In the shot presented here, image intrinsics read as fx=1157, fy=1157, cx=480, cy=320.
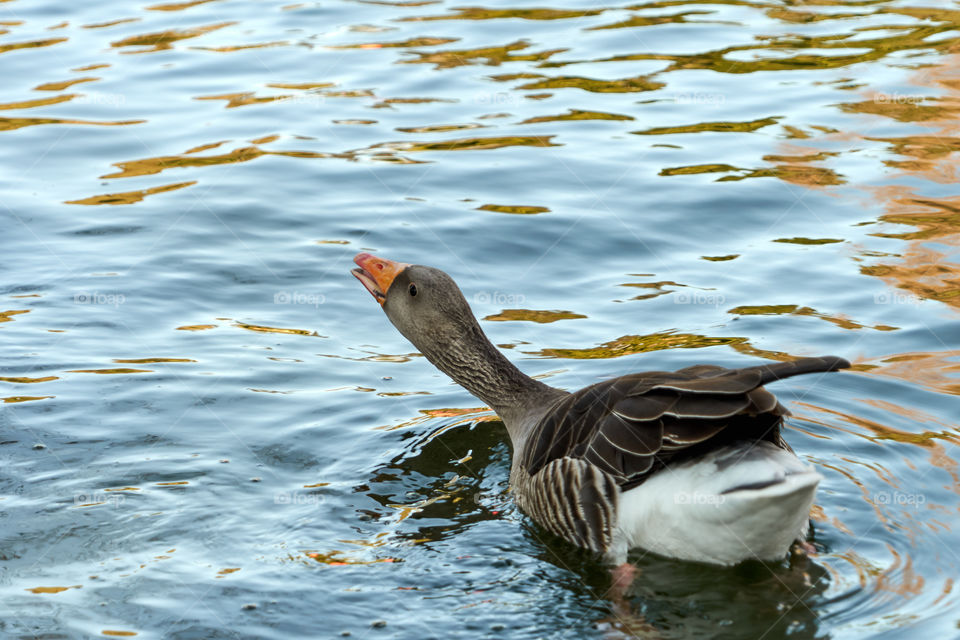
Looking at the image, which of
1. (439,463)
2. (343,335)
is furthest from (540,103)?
(439,463)

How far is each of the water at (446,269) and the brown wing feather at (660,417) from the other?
21.7 inches

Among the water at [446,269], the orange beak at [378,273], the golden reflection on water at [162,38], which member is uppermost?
the golden reflection on water at [162,38]

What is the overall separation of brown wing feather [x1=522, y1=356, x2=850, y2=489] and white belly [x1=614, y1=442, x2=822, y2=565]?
11cm

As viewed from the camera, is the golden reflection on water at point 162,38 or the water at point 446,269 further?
the golden reflection on water at point 162,38

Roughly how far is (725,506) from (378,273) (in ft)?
9.82

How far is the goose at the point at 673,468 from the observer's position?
17.8 ft

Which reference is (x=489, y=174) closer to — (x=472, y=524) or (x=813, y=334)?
(x=813, y=334)

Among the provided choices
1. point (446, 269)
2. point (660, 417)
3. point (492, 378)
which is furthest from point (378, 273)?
point (446, 269)

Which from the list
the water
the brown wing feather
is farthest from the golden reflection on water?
the brown wing feather

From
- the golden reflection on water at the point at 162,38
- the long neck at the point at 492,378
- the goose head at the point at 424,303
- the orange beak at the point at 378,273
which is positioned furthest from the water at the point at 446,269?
the orange beak at the point at 378,273

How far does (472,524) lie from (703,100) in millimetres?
8377

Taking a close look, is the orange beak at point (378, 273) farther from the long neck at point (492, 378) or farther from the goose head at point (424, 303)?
the long neck at point (492, 378)

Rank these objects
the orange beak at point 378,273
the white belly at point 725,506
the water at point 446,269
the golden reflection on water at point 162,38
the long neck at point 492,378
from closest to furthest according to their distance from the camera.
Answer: the white belly at point 725,506 → the water at point 446,269 → the long neck at point 492,378 → the orange beak at point 378,273 → the golden reflection on water at point 162,38

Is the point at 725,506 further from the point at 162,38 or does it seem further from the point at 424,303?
the point at 162,38
